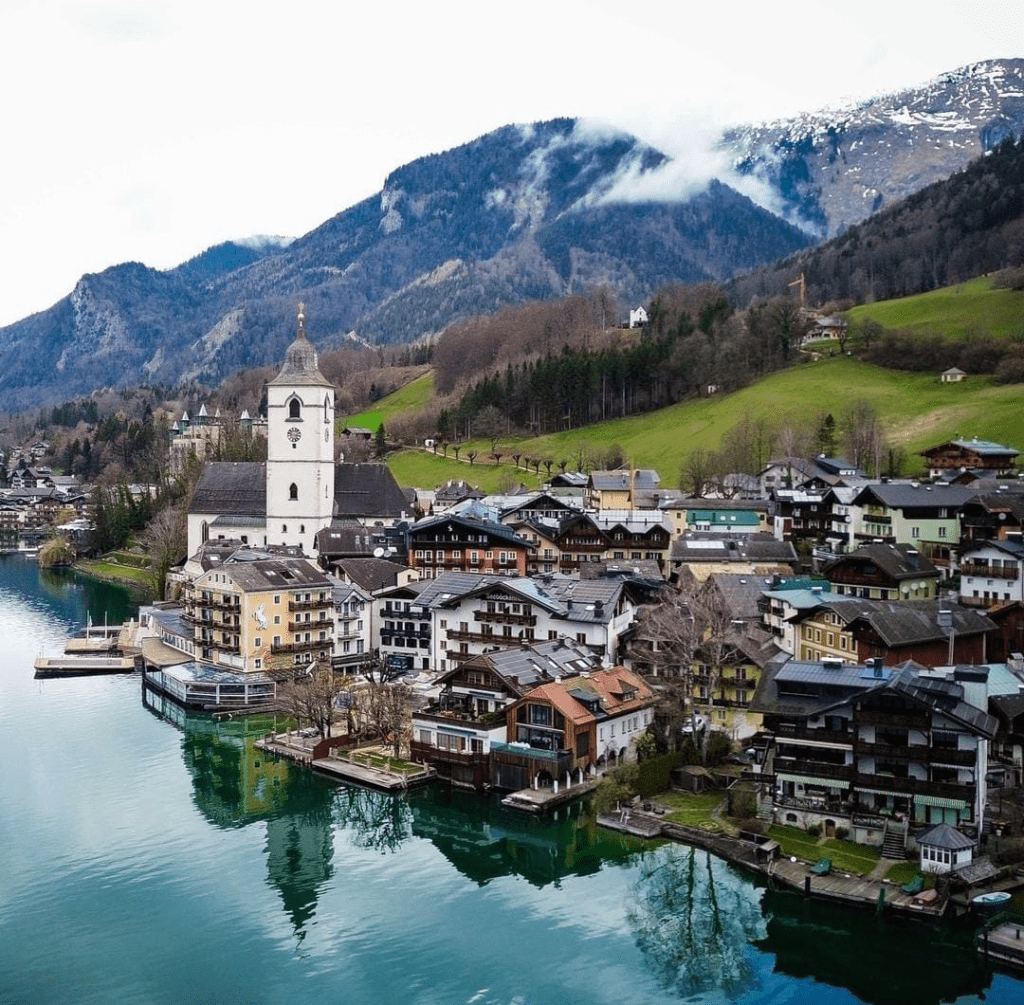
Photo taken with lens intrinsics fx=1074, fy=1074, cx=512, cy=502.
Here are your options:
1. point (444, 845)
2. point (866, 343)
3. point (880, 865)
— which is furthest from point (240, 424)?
point (880, 865)

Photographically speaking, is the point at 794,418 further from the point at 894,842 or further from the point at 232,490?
the point at 894,842

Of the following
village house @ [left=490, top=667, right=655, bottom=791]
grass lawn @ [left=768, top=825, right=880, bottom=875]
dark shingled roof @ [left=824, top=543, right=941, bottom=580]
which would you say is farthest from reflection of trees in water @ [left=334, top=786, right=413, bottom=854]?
dark shingled roof @ [left=824, top=543, right=941, bottom=580]

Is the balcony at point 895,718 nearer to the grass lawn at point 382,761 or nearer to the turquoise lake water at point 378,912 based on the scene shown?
the turquoise lake water at point 378,912

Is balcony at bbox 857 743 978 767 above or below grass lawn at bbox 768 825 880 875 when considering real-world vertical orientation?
above

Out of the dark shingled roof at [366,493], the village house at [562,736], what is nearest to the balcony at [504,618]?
the village house at [562,736]

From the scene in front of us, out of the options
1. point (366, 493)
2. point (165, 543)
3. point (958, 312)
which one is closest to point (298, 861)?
point (366, 493)

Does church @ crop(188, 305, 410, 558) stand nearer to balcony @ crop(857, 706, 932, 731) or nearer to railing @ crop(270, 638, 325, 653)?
railing @ crop(270, 638, 325, 653)
